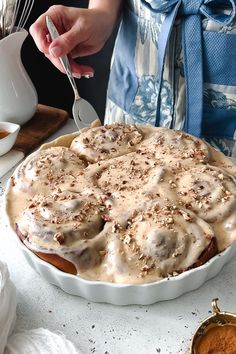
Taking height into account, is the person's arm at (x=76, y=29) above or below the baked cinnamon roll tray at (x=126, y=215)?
above

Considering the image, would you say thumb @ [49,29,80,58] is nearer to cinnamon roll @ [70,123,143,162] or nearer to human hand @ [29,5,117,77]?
human hand @ [29,5,117,77]

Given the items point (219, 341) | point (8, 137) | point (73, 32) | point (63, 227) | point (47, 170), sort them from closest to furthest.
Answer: point (219, 341), point (63, 227), point (47, 170), point (73, 32), point (8, 137)

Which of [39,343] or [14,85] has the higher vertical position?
[14,85]

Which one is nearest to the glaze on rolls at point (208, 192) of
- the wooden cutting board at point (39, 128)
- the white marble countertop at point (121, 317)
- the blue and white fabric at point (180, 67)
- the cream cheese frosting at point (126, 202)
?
the cream cheese frosting at point (126, 202)

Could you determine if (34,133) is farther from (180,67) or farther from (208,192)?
(208,192)

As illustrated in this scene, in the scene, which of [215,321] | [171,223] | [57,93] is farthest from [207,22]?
[57,93]

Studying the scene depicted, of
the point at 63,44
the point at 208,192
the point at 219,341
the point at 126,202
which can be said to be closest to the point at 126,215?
the point at 126,202

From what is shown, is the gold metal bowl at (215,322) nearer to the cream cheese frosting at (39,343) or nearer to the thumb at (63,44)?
the cream cheese frosting at (39,343)

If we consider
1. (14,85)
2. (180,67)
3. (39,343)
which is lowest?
(39,343)
